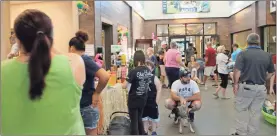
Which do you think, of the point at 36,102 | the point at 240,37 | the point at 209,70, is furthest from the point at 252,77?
the point at 240,37

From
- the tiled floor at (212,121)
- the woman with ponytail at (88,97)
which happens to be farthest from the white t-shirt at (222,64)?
the woman with ponytail at (88,97)

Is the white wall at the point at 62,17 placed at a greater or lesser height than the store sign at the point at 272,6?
lesser

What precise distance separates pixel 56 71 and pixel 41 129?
236mm

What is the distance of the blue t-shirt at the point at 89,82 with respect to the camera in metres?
2.41

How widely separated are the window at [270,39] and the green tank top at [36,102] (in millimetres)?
8815

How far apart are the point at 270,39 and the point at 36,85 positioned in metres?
9.24

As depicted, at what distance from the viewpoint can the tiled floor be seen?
166 inches

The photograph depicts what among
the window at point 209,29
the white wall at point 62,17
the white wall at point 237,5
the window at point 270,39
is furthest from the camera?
the window at point 209,29

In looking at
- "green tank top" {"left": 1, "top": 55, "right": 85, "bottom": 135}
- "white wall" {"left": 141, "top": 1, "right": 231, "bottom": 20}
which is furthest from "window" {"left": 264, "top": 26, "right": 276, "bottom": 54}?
"green tank top" {"left": 1, "top": 55, "right": 85, "bottom": 135}

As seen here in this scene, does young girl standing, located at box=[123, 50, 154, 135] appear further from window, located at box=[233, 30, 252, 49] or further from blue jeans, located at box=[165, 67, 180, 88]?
window, located at box=[233, 30, 252, 49]

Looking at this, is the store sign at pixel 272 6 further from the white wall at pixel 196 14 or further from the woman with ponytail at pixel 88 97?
the woman with ponytail at pixel 88 97

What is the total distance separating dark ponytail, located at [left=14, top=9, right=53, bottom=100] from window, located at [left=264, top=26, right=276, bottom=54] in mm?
8877

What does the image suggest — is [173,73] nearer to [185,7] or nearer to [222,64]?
[222,64]

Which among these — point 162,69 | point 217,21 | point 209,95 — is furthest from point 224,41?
point 209,95
